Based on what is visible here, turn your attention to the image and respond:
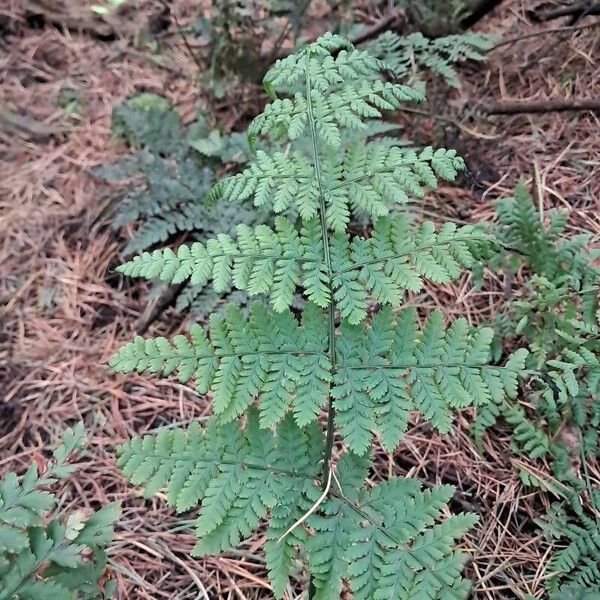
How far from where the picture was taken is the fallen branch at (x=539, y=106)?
2881mm

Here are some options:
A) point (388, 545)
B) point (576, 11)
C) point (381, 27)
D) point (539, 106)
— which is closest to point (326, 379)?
point (388, 545)

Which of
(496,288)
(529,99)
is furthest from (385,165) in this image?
(529,99)

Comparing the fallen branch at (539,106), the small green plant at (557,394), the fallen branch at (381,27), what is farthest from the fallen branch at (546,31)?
the small green plant at (557,394)

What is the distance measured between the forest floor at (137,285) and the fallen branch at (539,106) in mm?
67

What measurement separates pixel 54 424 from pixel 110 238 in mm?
958

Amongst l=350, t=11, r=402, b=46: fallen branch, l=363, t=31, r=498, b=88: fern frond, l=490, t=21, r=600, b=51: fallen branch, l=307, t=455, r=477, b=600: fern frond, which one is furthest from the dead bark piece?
l=307, t=455, r=477, b=600: fern frond

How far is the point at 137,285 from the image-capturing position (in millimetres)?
3045

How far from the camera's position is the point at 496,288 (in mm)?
2680

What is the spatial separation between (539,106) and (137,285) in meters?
1.98

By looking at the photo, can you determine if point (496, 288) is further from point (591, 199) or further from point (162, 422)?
point (162, 422)

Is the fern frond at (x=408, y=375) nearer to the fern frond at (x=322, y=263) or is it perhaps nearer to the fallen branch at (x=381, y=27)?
the fern frond at (x=322, y=263)

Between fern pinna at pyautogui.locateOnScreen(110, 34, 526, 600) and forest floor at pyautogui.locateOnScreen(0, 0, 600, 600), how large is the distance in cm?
58

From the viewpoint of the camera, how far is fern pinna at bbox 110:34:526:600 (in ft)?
5.46

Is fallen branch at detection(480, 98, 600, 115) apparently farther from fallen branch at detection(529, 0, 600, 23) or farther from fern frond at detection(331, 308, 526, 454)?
fern frond at detection(331, 308, 526, 454)
